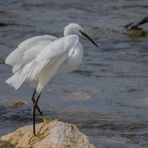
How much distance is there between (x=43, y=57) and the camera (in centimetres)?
754

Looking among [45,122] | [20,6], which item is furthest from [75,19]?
[45,122]

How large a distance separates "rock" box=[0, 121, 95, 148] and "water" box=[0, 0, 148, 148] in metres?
1.06

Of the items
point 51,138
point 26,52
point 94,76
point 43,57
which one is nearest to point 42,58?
point 43,57

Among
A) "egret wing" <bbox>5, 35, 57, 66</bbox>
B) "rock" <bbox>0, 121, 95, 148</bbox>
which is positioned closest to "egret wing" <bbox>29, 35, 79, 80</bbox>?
"egret wing" <bbox>5, 35, 57, 66</bbox>

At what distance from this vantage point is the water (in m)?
9.48

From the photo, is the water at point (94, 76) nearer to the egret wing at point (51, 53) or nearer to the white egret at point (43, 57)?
the white egret at point (43, 57)

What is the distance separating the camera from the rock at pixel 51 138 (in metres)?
7.27

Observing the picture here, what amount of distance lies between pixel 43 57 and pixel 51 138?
2.77ft

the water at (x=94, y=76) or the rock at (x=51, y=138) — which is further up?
the rock at (x=51, y=138)

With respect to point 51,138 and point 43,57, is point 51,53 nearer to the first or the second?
point 43,57

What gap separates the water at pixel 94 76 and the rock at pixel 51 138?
3.47 feet

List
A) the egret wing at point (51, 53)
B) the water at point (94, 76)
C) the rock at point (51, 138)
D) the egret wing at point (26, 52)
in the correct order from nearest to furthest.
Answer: the rock at point (51, 138) < the egret wing at point (51, 53) < the egret wing at point (26, 52) < the water at point (94, 76)

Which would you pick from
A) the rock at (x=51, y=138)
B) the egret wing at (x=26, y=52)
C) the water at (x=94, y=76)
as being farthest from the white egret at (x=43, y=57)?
the water at (x=94, y=76)

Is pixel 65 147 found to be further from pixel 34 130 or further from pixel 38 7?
pixel 38 7
